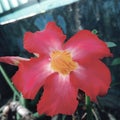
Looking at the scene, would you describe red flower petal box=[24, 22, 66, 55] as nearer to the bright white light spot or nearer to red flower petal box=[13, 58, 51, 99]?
red flower petal box=[13, 58, 51, 99]

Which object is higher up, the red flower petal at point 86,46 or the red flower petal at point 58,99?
the red flower petal at point 86,46

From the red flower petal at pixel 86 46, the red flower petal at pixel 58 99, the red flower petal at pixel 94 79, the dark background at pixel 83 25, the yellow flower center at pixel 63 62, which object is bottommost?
the dark background at pixel 83 25

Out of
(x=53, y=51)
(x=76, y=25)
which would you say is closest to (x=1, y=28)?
(x=76, y=25)

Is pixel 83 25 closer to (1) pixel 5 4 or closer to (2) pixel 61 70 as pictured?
(1) pixel 5 4

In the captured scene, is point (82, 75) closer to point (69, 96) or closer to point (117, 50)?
point (69, 96)

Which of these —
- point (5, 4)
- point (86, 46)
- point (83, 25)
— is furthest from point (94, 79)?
point (5, 4)

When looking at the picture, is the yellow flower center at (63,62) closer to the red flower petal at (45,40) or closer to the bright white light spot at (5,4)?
the red flower petal at (45,40)

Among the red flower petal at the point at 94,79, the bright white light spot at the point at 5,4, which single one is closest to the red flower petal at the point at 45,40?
the red flower petal at the point at 94,79
